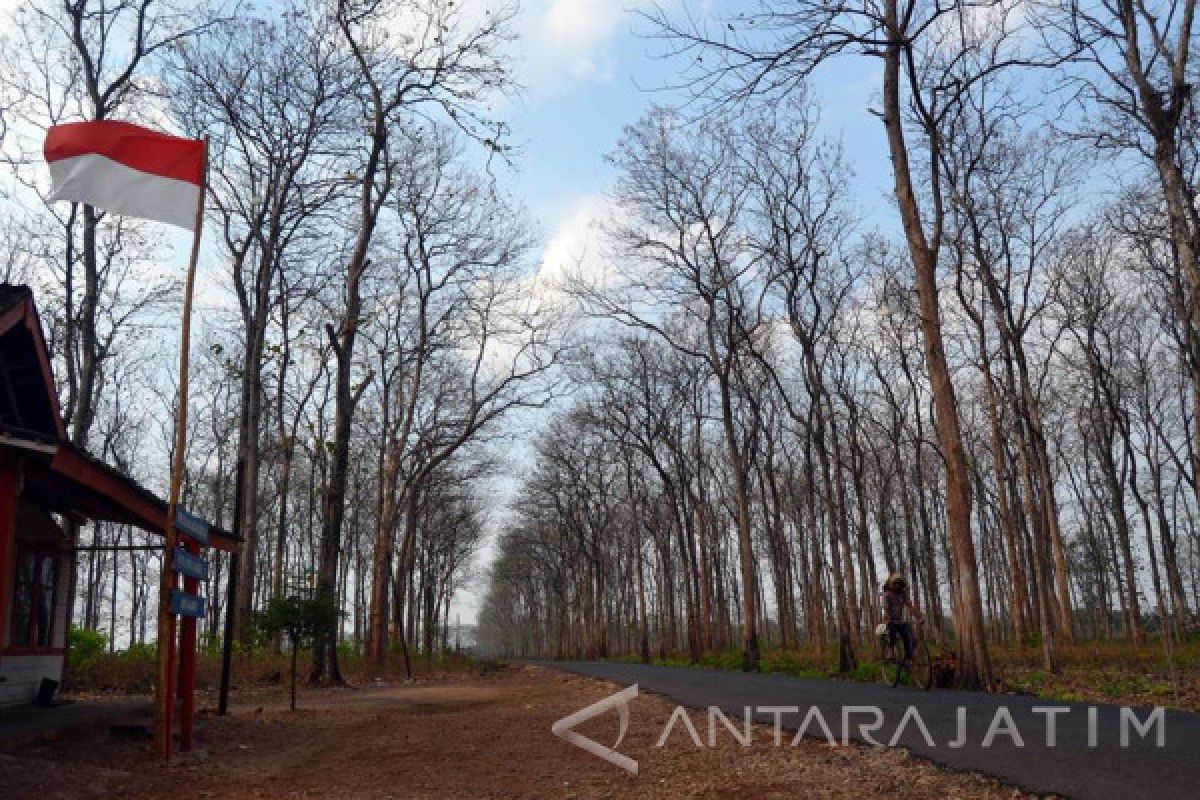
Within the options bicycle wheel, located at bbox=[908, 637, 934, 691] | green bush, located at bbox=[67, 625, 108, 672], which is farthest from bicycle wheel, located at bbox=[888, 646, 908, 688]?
green bush, located at bbox=[67, 625, 108, 672]

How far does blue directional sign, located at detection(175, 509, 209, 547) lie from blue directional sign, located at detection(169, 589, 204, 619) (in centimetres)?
68

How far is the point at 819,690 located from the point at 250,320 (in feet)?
61.1

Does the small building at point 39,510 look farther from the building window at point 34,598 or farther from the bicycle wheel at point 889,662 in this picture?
the bicycle wheel at point 889,662

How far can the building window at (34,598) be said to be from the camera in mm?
14523

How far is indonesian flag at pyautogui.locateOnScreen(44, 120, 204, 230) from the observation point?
968 centimetres

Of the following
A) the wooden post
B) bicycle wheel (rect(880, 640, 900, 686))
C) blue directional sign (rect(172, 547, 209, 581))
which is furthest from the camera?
bicycle wheel (rect(880, 640, 900, 686))

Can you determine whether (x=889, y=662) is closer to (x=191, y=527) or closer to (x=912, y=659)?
(x=912, y=659)

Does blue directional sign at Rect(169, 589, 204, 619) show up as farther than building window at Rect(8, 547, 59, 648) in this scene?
No

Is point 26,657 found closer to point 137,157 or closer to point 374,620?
point 137,157

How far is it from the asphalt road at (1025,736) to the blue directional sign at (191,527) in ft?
19.3

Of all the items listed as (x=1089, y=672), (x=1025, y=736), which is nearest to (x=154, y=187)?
(x=1025, y=736)

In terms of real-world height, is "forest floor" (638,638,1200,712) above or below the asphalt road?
below

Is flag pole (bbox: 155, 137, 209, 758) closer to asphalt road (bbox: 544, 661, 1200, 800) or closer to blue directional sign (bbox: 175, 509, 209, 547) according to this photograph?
blue directional sign (bbox: 175, 509, 209, 547)

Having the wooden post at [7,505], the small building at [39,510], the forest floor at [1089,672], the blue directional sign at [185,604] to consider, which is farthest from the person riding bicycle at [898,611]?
the wooden post at [7,505]
